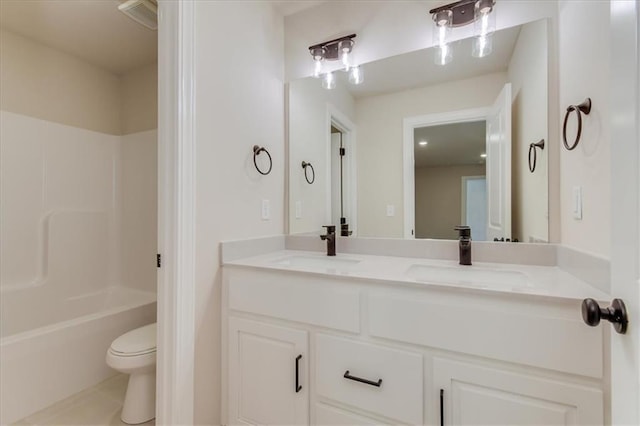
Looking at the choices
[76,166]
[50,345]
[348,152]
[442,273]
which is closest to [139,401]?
[50,345]

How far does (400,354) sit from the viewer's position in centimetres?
101

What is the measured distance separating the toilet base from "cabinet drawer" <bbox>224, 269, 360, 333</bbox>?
750mm

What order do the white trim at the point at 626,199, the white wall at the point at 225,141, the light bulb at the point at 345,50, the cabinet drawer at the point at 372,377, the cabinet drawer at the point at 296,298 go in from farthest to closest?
the light bulb at the point at 345,50 → the white wall at the point at 225,141 → the cabinet drawer at the point at 296,298 → the cabinet drawer at the point at 372,377 → the white trim at the point at 626,199

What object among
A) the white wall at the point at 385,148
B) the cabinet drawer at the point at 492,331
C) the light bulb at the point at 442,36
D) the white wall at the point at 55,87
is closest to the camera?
the cabinet drawer at the point at 492,331

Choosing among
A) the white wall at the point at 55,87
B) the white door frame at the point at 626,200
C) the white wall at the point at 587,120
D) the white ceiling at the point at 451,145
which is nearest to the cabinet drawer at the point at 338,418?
the white door frame at the point at 626,200

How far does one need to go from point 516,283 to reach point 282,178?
1.41 metres

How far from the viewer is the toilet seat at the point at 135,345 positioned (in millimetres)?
1524

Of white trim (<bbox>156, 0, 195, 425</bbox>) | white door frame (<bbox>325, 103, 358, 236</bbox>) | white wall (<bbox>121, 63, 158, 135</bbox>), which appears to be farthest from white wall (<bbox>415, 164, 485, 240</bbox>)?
white wall (<bbox>121, 63, 158, 135</bbox>)

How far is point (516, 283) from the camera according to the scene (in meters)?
1.05

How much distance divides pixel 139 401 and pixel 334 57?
7.63ft

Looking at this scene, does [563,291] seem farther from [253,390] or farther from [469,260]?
[253,390]

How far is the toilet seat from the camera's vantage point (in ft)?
5.00

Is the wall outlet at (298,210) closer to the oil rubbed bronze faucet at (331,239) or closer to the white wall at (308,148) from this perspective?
the white wall at (308,148)

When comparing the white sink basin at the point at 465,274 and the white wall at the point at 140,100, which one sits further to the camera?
the white wall at the point at 140,100
